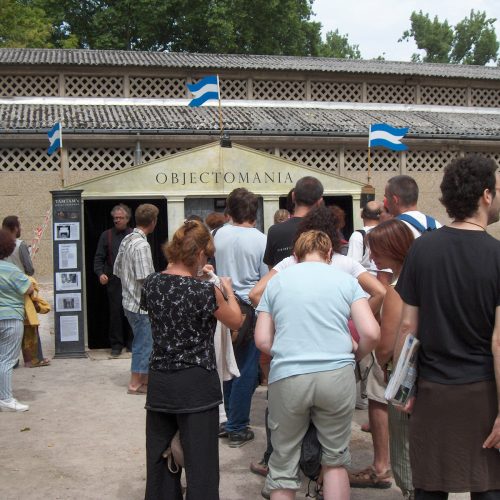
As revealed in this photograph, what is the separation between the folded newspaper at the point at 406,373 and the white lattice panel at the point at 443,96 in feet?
69.5

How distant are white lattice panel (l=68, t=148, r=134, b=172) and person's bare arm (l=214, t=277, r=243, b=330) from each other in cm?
1457

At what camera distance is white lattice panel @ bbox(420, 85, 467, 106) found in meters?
23.1

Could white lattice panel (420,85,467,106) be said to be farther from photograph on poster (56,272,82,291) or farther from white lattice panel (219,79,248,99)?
photograph on poster (56,272,82,291)

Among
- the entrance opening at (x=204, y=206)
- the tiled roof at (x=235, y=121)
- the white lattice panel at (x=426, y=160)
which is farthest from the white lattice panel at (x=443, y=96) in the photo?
the entrance opening at (x=204, y=206)

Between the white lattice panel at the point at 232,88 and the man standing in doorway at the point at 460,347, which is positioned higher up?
the white lattice panel at the point at 232,88

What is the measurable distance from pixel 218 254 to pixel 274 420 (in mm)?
2397

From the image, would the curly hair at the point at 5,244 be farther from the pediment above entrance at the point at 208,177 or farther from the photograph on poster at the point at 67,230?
the pediment above entrance at the point at 208,177

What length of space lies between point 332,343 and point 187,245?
100cm

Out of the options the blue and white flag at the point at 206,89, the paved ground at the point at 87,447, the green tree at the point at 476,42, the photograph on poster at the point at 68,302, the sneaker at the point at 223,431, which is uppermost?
the green tree at the point at 476,42

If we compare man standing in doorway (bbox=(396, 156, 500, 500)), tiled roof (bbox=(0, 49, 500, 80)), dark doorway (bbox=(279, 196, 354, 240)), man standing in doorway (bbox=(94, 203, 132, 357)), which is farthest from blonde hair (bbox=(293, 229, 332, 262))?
tiled roof (bbox=(0, 49, 500, 80))

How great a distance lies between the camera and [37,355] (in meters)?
8.74

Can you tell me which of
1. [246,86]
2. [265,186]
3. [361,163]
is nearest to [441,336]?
[265,186]

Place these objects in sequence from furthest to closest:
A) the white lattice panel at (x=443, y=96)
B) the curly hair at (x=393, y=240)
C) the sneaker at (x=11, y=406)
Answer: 1. the white lattice panel at (x=443, y=96)
2. the sneaker at (x=11, y=406)
3. the curly hair at (x=393, y=240)

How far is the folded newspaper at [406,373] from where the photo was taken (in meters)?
3.08
